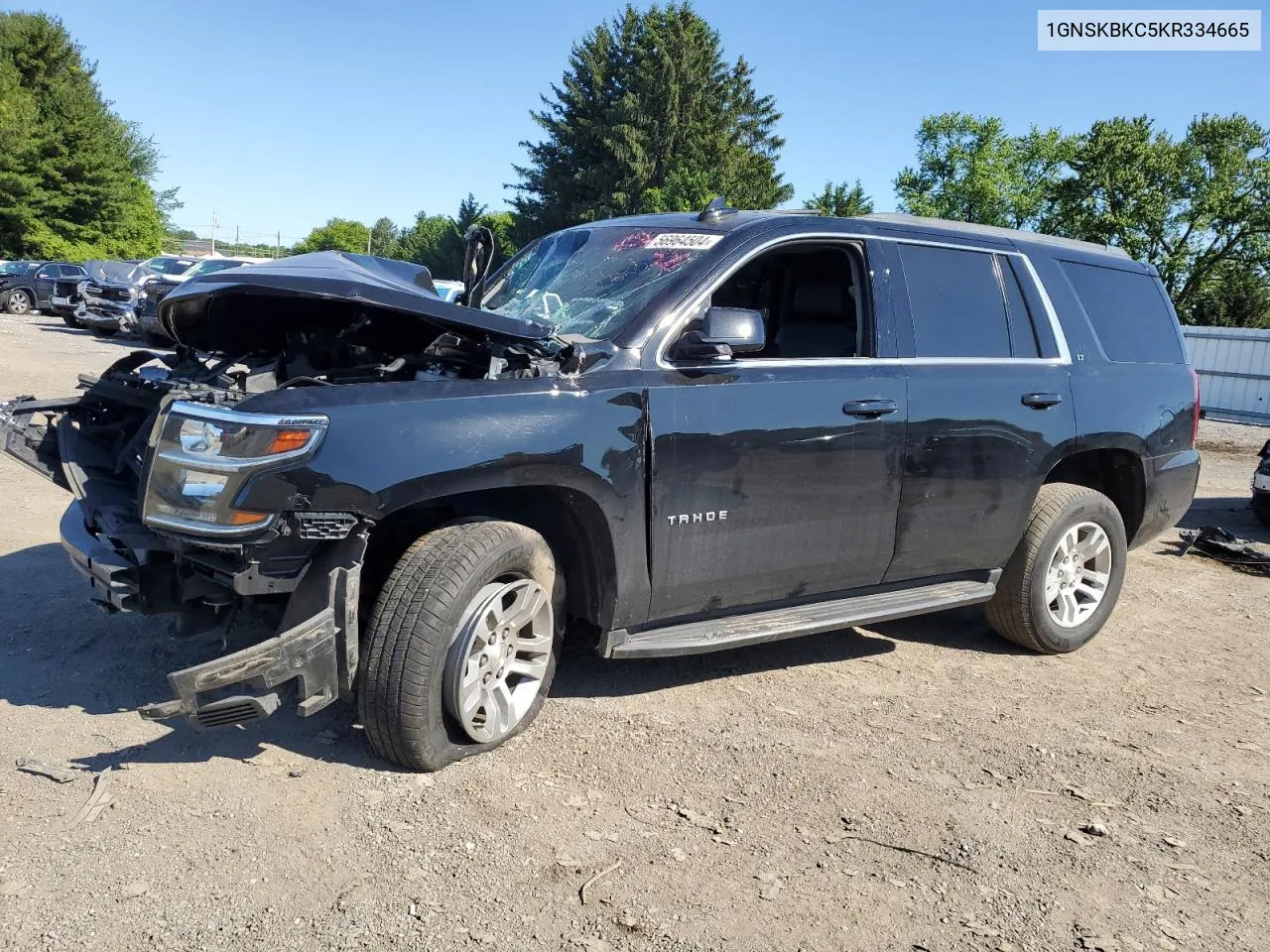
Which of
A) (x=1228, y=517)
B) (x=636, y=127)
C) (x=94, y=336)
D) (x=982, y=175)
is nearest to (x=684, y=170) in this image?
(x=636, y=127)

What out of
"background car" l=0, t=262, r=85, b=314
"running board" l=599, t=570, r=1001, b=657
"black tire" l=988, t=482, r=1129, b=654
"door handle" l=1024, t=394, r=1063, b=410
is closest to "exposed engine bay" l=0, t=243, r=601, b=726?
"running board" l=599, t=570, r=1001, b=657

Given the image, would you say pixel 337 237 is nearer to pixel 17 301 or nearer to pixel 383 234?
pixel 383 234

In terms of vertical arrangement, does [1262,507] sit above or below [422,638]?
below

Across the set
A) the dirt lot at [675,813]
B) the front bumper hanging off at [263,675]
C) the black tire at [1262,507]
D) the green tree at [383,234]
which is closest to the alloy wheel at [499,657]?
the dirt lot at [675,813]

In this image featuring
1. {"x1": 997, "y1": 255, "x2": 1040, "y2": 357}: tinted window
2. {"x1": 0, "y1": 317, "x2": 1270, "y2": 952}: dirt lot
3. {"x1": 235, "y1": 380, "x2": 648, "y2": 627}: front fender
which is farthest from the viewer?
{"x1": 997, "y1": 255, "x2": 1040, "y2": 357}: tinted window

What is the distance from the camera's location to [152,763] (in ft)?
11.8

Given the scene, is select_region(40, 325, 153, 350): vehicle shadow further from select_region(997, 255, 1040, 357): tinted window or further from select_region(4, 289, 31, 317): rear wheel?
select_region(997, 255, 1040, 357): tinted window

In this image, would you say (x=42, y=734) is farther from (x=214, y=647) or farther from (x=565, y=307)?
(x=565, y=307)

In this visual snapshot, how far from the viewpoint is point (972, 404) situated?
4809 mm

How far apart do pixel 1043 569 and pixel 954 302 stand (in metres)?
1.40

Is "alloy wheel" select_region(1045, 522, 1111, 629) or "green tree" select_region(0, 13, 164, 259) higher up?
"green tree" select_region(0, 13, 164, 259)

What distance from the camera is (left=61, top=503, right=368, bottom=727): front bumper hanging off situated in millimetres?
3160

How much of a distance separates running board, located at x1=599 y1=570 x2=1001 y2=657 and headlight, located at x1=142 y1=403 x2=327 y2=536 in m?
1.40

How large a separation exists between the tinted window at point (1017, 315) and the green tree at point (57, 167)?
49164 millimetres
